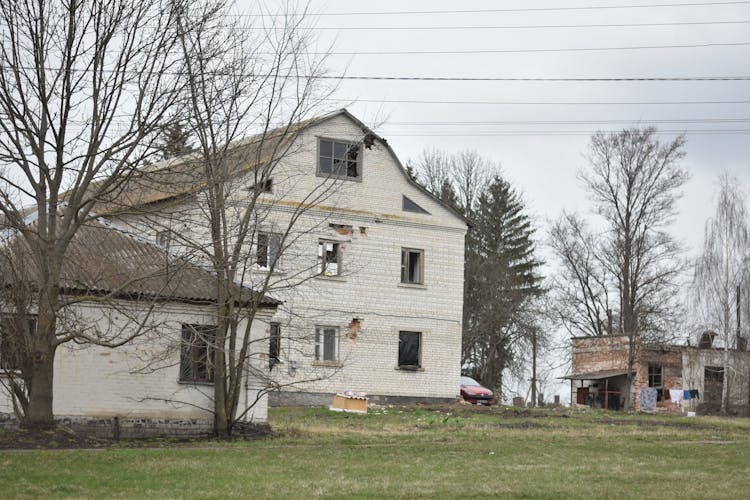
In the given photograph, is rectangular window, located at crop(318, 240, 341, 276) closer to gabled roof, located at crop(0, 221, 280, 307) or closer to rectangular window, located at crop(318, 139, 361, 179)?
rectangular window, located at crop(318, 139, 361, 179)

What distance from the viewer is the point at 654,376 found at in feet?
164

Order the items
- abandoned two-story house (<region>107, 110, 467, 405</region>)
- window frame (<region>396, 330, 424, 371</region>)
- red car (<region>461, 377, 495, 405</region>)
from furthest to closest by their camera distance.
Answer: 1. red car (<region>461, 377, 495, 405</region>)
2. window frame (<region>396, 330, 424, 371</region>)
3. abandoned two-story house (<region>107, 110, 467, 405</region>)

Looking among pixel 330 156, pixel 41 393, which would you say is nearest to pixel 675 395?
pixel 330 156

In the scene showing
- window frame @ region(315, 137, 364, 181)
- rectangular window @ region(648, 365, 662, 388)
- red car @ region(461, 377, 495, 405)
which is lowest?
red car @ region(461, 377, 495, 405)

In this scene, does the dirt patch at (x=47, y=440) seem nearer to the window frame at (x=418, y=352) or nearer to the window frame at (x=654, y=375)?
the window frame at (x=418, y=352)

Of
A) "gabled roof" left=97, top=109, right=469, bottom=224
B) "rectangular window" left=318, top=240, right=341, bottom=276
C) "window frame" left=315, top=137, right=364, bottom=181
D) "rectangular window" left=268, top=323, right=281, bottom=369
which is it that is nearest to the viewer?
"gabled roof" left=97, top=109, right=469, bottom=224

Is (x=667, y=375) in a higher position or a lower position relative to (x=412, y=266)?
lower

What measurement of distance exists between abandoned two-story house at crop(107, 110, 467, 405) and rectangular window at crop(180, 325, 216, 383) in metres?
11.1

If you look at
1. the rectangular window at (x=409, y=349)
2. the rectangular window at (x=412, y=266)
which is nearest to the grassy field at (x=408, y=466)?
the rectangular window at (x=409, y=349)

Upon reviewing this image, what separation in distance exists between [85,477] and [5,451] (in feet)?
13.6

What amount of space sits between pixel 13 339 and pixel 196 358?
530cm

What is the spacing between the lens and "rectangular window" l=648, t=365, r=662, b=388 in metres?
49.8

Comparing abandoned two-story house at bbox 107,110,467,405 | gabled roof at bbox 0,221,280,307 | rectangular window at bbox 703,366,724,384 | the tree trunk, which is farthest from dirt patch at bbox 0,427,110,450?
rectangular window at bbox 703,366,724,384

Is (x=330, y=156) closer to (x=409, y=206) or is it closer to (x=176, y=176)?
(x=409, y=206)
